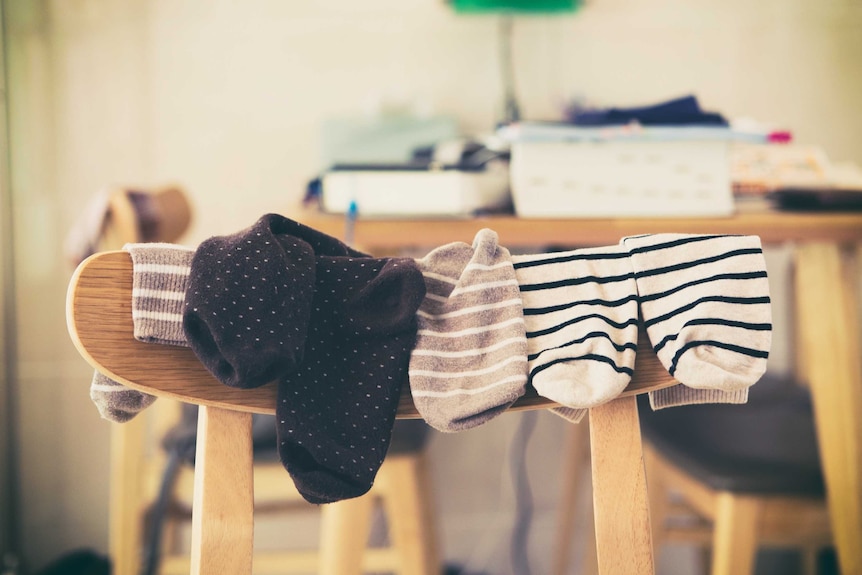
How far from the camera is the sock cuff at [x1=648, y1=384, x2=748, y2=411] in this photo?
477 mm

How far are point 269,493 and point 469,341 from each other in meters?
0.70

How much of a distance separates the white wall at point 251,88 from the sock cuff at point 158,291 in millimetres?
1021

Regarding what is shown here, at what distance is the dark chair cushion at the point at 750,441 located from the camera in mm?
894

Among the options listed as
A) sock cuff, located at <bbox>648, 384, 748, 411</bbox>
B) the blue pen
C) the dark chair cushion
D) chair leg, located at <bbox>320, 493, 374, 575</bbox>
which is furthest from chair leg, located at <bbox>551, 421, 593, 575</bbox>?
sock cuff, located at <bbox>648, 384, 748, 411</bbox>

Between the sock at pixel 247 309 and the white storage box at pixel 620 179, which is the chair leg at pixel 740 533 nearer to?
the white storage box at pixel 620 179

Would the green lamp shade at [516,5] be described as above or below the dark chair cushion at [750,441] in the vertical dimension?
above

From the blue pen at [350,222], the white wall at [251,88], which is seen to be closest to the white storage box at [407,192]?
the blue pen at [350,222]

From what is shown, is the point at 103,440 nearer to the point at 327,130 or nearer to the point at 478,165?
the point at 327,130

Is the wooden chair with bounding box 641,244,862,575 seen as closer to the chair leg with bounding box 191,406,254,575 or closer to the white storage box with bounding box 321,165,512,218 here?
the white storage box with bounding box 321,165,512,218

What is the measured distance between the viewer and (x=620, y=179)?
0.86 meters

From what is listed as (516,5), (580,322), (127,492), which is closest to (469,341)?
(580,322)

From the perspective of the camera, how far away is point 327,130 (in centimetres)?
134

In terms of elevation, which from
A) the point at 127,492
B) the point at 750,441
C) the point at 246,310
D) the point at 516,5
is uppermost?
the point at 516,5

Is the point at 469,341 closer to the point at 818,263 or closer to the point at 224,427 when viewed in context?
the point at 224,427
